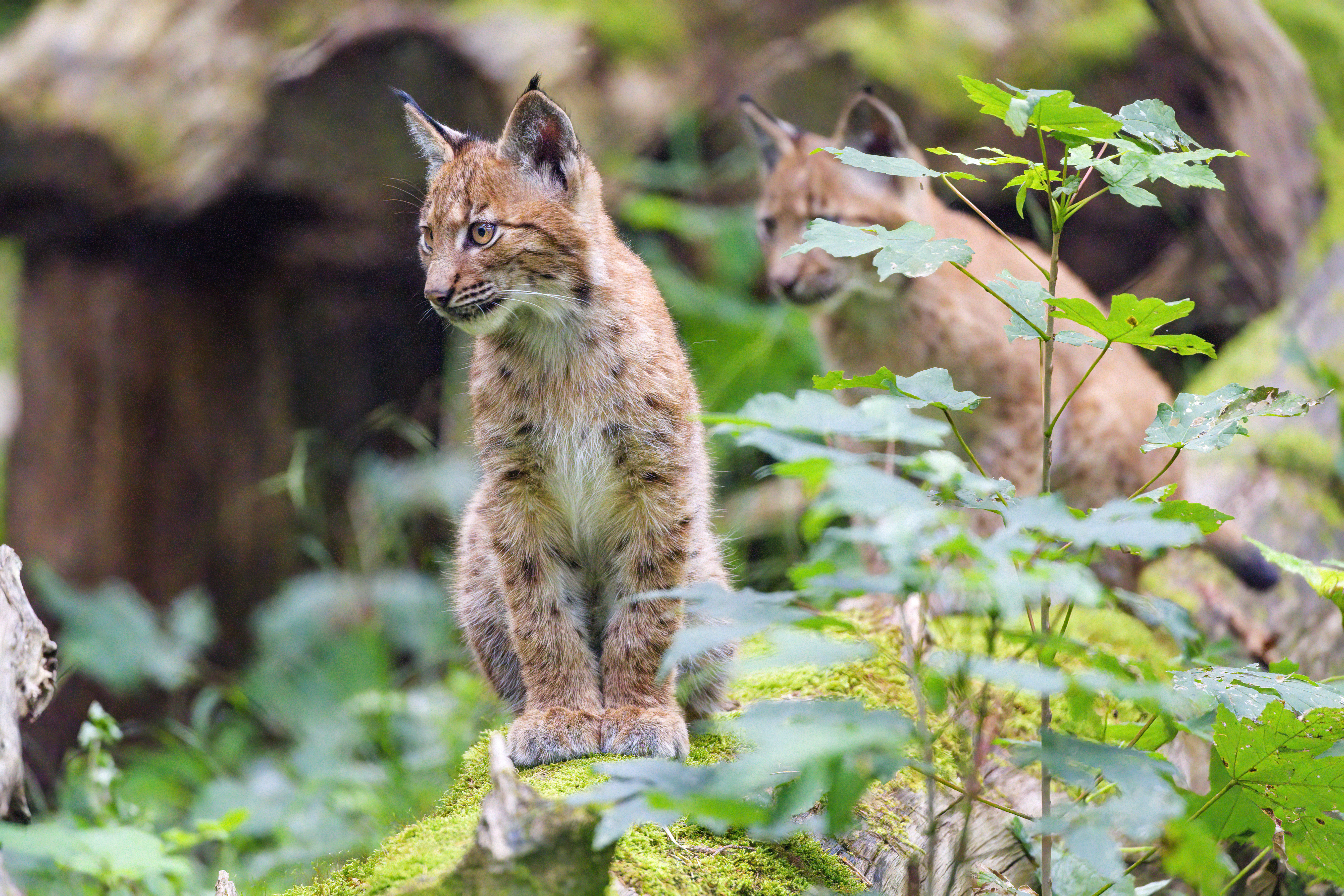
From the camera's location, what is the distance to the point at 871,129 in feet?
16.3

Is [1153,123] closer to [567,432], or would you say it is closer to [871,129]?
[567,432]

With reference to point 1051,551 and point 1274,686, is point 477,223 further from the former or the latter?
point 1274,686

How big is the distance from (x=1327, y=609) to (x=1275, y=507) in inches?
27.1

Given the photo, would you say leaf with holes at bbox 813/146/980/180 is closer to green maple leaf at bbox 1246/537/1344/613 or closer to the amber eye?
green maple leaf at bbox 1246/537/1344/613

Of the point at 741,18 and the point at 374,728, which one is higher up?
the point at 741,18

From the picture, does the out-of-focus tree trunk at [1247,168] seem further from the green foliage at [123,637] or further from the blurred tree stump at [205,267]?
the green foliage at [123,637]

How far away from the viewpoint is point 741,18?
6391 millimetres

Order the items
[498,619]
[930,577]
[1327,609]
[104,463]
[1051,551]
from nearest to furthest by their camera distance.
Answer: [930,577] → [1051,551] → [498,619] → [1327,609] → [104,463]

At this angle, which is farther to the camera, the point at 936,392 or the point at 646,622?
the point at 646,622

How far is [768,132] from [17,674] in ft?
13.6

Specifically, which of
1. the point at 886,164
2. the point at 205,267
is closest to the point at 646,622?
the point at 886,164

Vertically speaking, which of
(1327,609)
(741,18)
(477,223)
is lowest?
(1327,609)

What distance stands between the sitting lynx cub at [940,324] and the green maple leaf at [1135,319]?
293cm

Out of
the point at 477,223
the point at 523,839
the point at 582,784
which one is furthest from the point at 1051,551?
the point at 477,223
